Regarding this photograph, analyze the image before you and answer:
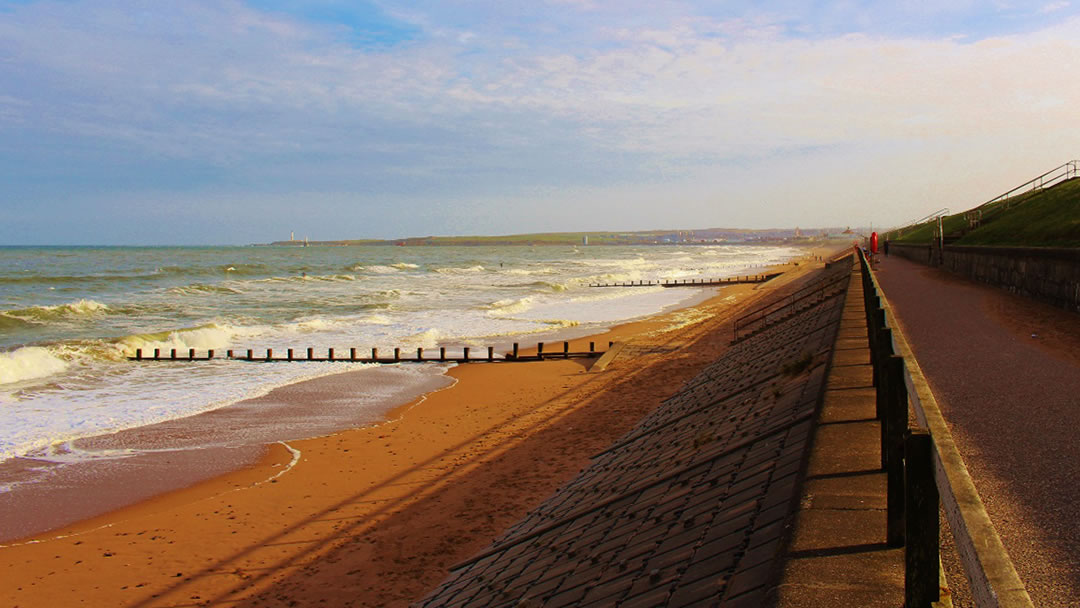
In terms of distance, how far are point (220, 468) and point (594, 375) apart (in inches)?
412

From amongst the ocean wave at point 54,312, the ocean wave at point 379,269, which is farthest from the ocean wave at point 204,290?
the ocean wave at point 379,269

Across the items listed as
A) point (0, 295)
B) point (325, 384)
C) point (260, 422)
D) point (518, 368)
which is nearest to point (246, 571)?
point (260, 422)

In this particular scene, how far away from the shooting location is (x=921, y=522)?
2.50 meters

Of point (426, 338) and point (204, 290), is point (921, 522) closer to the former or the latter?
point (426, 338)

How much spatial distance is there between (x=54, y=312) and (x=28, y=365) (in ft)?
64.6

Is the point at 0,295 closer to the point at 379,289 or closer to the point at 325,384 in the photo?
the point at 379,289

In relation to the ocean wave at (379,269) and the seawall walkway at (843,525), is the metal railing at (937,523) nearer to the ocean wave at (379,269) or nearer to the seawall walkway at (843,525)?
the seawall walkway at (843,525)

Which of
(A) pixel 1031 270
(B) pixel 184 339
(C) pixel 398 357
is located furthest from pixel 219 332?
(A) pixel 1031 270

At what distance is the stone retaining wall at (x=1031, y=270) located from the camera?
1570 centimetres

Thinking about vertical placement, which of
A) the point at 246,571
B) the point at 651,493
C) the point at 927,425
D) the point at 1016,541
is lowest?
the point at 246,571

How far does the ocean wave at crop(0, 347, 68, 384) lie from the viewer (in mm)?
21328

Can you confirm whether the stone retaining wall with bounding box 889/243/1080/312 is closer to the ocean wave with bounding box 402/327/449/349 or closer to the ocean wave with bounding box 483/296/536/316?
the ocean wave with bounding box 402/327/449/349

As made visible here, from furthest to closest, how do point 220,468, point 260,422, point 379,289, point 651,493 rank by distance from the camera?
point 379,289, point 260,422, point 220,468, point 651,493

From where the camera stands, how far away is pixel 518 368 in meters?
22.2
